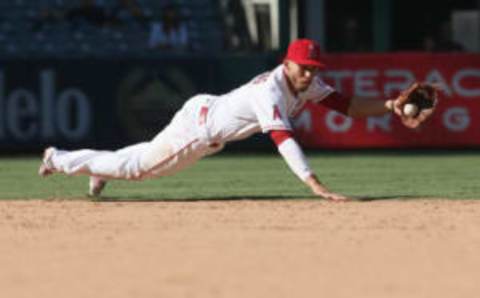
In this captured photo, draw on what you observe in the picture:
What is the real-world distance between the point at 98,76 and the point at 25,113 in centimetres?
99

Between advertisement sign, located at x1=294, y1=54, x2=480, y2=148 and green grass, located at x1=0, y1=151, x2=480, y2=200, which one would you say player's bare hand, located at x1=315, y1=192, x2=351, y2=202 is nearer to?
green grass, located at x1=0, y1=151, x2=480, y2=200

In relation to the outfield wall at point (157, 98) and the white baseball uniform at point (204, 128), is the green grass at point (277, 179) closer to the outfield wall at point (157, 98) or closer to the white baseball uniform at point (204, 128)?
the outfield wall at point (157, 98)

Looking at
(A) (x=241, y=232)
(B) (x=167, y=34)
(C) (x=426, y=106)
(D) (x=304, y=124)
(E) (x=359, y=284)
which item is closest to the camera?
(E) (x=359, y=284)

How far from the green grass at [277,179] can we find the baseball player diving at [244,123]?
0.83m

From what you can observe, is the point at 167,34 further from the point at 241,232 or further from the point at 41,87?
the point at 241,232

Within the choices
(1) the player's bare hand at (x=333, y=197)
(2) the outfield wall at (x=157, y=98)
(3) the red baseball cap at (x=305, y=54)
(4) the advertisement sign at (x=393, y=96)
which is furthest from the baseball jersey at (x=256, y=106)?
(2) the outfield wall at (x=157, y=98)

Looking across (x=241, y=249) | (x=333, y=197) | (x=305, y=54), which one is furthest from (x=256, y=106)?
(x=241, y=249)

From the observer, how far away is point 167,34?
22047 mm

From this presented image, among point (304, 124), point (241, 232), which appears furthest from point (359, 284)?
point (304, 124)

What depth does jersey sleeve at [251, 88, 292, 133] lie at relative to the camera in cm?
1052

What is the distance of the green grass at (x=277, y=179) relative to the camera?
12508mm

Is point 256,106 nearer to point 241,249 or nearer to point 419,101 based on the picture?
point 419,101

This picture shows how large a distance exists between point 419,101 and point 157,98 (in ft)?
23.7

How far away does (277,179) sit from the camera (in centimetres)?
1434
